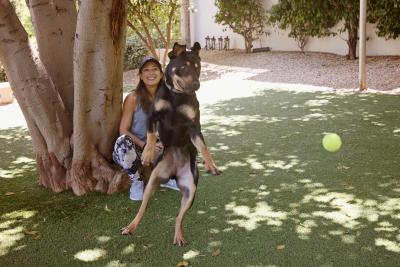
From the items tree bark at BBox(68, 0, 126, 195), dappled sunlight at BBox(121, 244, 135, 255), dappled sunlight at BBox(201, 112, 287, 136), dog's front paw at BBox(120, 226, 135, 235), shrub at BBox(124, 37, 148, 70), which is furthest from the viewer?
shrub at BBox(124, 37, 148, 70)

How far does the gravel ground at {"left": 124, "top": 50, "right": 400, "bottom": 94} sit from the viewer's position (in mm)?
14159

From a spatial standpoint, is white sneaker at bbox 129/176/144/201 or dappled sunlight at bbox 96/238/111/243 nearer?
dappled sunlight at bbox 96/238/111/243

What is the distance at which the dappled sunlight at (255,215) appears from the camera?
482 cm

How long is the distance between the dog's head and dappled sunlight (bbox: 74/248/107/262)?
1740 mm

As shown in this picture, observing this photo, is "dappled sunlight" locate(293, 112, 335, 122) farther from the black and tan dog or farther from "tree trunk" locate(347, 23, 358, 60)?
"tree trunk" locate(347, 23, 358, 60)

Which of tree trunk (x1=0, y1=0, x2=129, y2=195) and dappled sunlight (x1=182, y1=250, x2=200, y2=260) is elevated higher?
tree trunk (x1=0, y1=0, x2=129, y2=195)

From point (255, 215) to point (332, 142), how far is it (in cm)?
319

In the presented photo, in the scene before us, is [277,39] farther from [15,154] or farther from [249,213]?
[249,213]

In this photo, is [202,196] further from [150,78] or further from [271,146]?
[271,146]

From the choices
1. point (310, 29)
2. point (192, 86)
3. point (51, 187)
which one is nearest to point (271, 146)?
point (51, 187)

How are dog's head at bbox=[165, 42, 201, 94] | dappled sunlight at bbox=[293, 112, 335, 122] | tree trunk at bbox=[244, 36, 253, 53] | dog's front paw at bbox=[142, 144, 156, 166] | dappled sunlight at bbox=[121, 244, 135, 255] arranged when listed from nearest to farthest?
dog's head at bbox=[165, 42, 201, 94]
dog's front paw at bbox=[142, 144, 156, 166]
dappled sunlight at bbox=[121, 244, 135, 255]
dappled sunlight at bbox=[293, 112, 335, 122]
tree trunk at bbox=[244, 36, 253, 53]

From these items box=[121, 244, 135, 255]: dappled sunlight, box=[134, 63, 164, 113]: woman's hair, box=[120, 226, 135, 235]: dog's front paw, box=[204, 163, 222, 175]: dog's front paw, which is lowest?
box=[121, 244, 135, 255]: dappled sunlight

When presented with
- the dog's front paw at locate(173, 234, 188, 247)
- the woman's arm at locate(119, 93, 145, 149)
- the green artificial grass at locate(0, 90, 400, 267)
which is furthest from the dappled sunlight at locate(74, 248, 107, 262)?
the woman's arm at locate(119, 93, 145, 149)

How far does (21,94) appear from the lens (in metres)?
5.73
